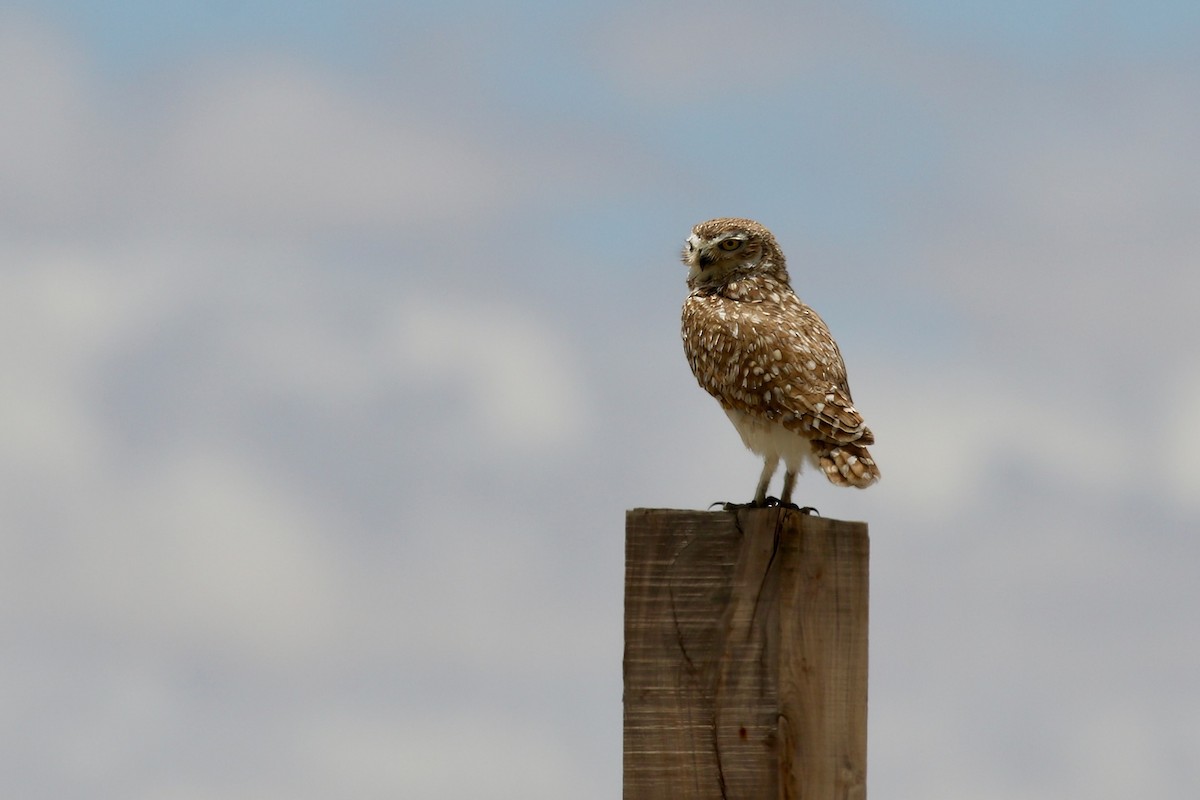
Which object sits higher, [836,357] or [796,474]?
[836,357]

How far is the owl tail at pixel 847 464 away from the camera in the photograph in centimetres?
650

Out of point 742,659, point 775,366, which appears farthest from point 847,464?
point 742,659

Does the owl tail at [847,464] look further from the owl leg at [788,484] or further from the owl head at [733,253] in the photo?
the owl head at [733,253]

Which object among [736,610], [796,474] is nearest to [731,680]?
[736,610]

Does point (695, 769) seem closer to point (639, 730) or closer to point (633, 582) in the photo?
point (639, 730)

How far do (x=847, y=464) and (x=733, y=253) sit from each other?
219 cm

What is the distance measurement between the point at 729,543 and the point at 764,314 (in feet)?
13.4

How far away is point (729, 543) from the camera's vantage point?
12.2ft

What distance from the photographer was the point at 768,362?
717 centimetres

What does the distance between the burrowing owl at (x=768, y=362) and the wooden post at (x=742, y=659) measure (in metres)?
2.82

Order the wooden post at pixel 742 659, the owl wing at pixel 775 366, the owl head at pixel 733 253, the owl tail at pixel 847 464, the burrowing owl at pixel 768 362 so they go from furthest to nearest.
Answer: the owl head at pixel 733 253
the owl wing at pixel 775 366
the burrowing owl at pixel 768 362
the owl tail at pixel 847 464
the wooden post at pixel 742 659

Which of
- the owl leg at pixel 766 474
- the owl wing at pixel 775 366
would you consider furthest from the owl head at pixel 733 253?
the owl leg at pixel 766 474

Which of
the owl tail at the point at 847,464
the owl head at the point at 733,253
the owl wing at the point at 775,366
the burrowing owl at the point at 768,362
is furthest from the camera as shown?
the owl head at the point at 733,253

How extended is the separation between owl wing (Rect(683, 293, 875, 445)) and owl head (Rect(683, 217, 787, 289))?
449 millimetres
